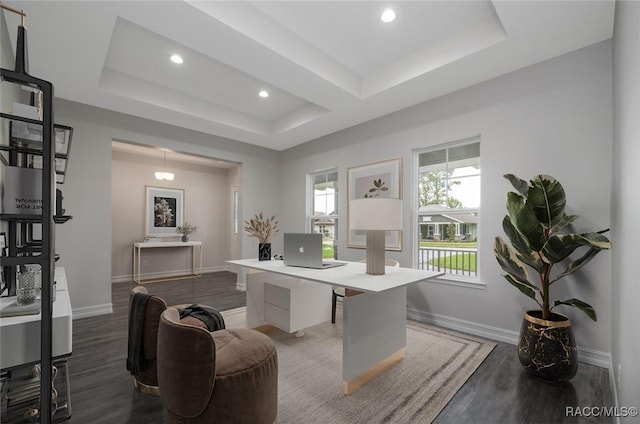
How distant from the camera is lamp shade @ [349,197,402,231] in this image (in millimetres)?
2281

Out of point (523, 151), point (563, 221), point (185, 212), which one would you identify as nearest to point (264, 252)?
point (563, 221)

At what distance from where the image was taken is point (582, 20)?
2.26 metres

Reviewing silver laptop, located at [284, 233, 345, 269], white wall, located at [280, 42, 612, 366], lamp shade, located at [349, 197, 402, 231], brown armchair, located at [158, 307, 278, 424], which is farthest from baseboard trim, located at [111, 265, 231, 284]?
lamp shade, located at [349, 197, 402, 231]

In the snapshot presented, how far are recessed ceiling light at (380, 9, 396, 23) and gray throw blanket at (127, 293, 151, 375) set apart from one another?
2.92 metres

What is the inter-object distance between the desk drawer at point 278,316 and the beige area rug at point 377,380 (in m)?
0.19

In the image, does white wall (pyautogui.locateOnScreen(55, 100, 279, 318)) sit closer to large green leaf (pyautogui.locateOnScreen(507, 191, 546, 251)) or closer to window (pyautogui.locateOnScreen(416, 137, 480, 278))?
window (pyautogui.locateOnScreen(416, 137, 480, 278))

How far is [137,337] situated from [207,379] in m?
0.83

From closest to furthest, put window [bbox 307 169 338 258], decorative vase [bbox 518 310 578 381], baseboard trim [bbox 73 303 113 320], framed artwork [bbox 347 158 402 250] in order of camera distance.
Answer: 1. decorative vase [bbox 518 310 578 381]
2. baseboard trim [bbox 73 303 113 320]
3. framed artwork [bbox 347 158 402 250]
4. window [bbox 307 169 338 258]

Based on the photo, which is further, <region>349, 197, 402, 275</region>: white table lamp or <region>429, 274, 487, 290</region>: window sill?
<region>429, 274, 487, 290</region>: window sill

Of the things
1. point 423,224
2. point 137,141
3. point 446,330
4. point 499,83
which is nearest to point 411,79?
point 499,83

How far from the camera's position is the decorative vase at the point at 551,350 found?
2.18m

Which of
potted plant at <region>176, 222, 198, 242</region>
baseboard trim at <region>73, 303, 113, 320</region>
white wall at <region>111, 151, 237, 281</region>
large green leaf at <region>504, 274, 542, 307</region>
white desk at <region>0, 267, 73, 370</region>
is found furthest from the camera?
potted plant at <region>176, 222, 198, 242</region>

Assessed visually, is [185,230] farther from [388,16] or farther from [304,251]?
[388,16]

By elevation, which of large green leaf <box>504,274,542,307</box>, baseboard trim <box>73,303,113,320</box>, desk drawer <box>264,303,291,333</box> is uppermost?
large green leaf <box>504,274,542,307</box>
